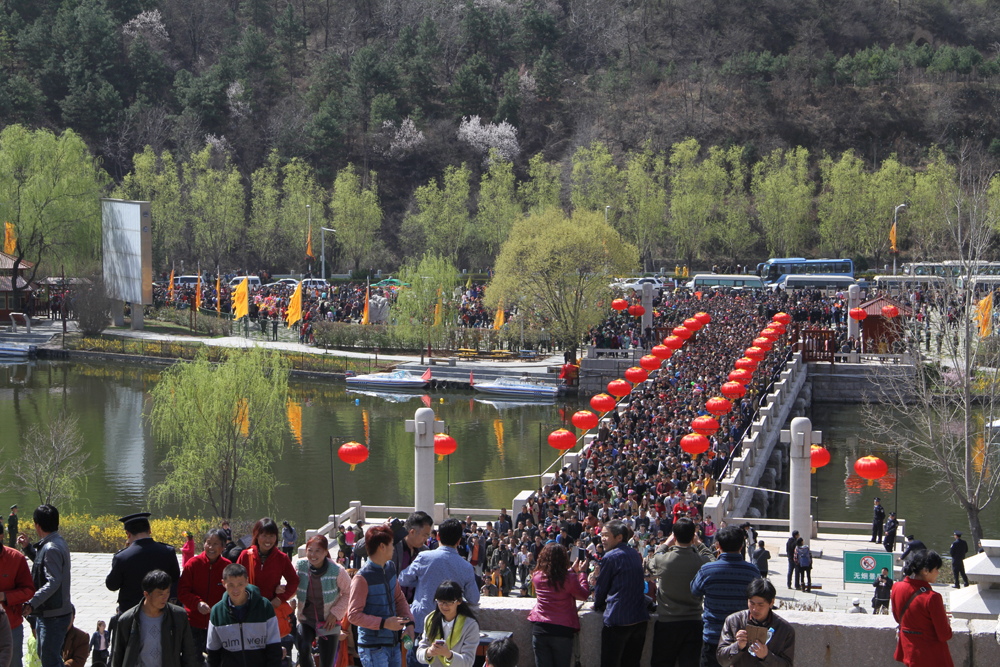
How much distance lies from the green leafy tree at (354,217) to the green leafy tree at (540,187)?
38.9ft

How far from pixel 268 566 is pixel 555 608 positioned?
81.4 inches

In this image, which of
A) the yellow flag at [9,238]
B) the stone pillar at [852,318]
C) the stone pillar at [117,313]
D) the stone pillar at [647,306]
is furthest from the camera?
the stone pillar at [117,313]

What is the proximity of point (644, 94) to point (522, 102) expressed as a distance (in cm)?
1174

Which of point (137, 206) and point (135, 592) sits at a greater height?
point (137, 206)

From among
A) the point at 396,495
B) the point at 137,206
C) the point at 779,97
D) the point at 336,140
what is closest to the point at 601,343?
the point at 396,495

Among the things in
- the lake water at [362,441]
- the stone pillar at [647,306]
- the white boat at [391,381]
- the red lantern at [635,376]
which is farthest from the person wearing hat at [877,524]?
the white boat at [391,381]

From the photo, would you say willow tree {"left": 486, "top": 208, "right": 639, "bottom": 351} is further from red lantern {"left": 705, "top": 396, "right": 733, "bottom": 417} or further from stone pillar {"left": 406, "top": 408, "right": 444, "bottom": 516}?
stone pillar {"left": 406, "top": 408, "right": 444, "bottom": 516}

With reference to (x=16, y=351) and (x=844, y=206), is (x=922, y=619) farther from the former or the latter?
(x=844, y=206)

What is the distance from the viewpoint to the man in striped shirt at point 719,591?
21.8 ft

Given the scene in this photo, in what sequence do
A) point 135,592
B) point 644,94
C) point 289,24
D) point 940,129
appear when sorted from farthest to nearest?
point 289,24 → point 644,94 → point 940,129 → point 135,592

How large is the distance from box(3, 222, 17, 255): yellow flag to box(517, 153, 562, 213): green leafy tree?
3741cm

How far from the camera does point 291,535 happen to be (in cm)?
2005

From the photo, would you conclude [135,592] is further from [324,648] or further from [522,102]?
[522,102]

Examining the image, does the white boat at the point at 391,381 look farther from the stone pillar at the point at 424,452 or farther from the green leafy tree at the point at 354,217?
the green leafy tree at the point at 354,217
